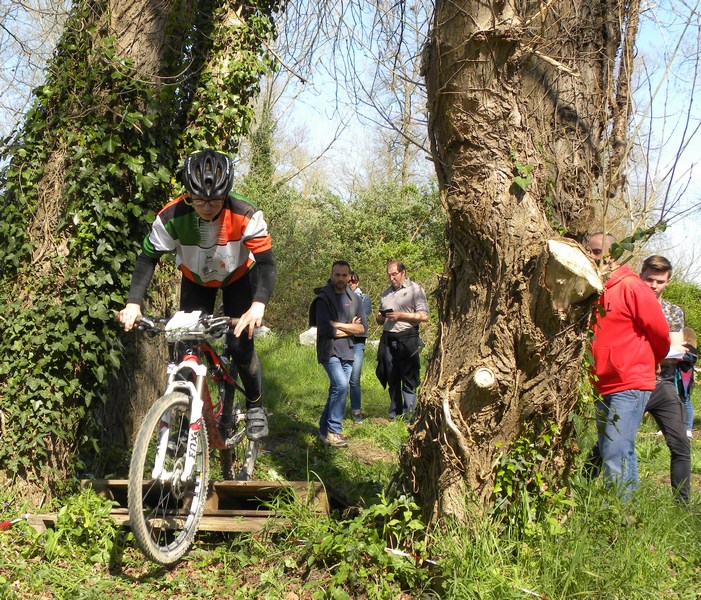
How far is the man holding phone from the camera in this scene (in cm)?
966

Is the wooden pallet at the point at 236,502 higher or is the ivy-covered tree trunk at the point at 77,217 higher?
the ivy-covered tree trunk at the point at 77,217

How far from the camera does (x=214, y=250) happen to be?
4.97 metres

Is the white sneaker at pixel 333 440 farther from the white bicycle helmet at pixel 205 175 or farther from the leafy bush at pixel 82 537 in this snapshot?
the white bicycle helmet at pixel 205 175

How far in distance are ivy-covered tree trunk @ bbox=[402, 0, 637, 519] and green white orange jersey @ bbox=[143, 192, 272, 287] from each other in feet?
4.65

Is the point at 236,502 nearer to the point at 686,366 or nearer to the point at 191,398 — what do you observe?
the point at 191,398

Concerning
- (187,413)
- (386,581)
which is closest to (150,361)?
(187,413)

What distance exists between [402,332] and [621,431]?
4.88 metres

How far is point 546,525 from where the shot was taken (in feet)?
13.1

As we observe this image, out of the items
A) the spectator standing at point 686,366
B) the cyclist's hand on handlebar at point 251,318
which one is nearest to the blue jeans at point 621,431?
the spectator standing at point 686,366

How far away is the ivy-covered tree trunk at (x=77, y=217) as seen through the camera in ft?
17.0

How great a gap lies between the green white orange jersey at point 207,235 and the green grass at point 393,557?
1662 mm

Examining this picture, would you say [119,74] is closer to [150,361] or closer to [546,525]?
[150,361]

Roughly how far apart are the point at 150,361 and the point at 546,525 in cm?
430

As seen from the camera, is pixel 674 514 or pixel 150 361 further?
pixel 150 361
